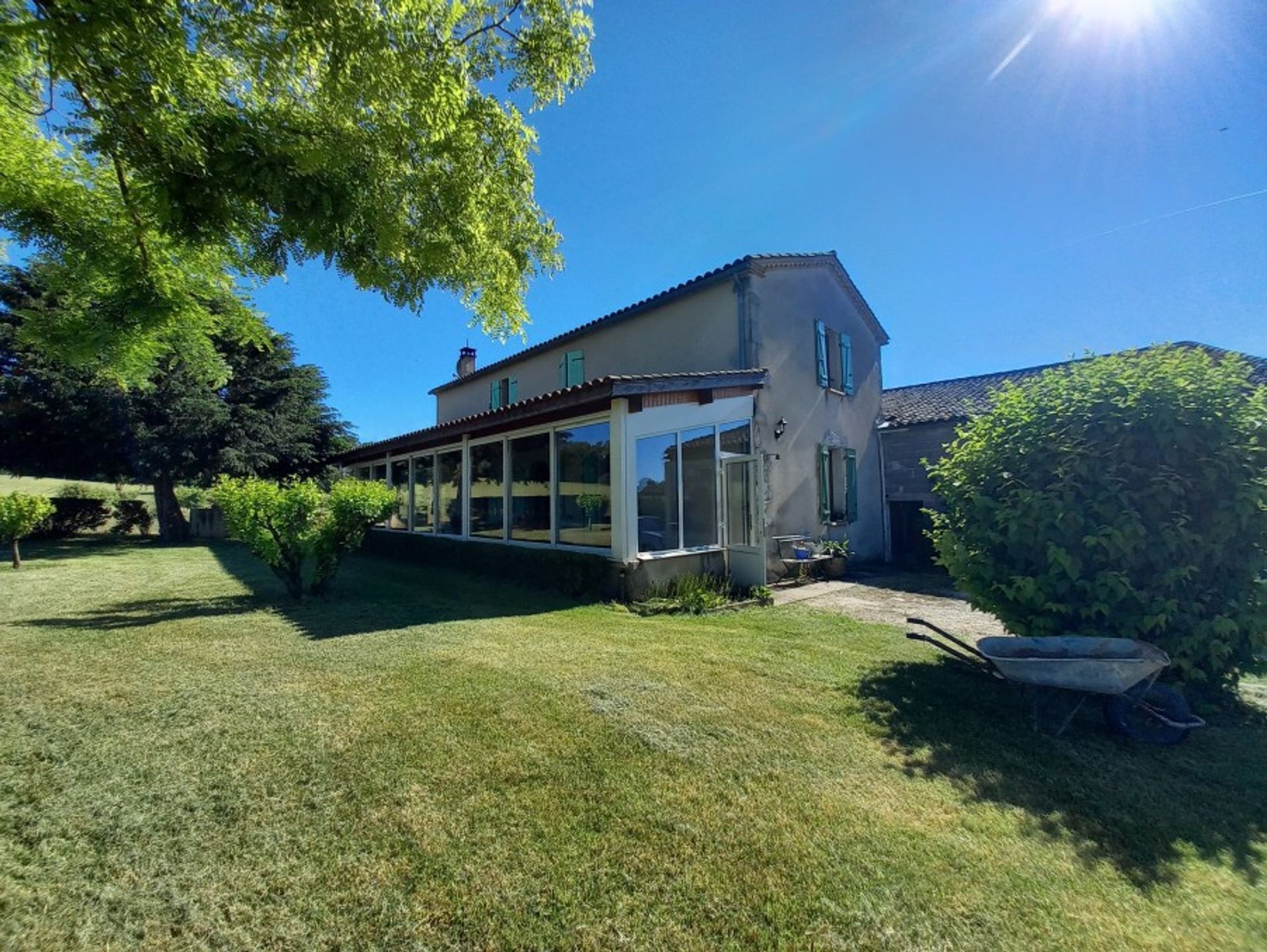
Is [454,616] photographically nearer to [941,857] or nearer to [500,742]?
[500,742]

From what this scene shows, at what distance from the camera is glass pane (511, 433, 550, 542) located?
10.1 metres

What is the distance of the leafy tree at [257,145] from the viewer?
2766 millimetres

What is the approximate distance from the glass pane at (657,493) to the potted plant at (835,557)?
421cm

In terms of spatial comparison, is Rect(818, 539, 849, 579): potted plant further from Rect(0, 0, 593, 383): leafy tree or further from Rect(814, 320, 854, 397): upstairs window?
Rect(0, 0, 593, 383): leafy tree

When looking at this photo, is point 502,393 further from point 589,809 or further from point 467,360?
point 589,809


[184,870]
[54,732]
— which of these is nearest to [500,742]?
[184,870]

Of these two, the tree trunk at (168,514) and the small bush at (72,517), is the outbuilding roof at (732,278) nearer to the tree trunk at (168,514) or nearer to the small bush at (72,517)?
the tree trunk at (168,514)

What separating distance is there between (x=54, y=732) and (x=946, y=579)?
13.4 meters

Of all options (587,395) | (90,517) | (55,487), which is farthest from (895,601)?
(55,487)

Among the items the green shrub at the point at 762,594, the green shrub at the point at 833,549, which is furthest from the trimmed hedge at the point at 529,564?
the green shrub at the point at 833,549

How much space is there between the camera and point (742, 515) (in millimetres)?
9891

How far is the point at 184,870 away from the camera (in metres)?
2.30

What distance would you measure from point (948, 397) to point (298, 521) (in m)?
17.8

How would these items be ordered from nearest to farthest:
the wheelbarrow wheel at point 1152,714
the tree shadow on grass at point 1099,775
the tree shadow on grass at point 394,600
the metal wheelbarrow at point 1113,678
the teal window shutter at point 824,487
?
1. the tree shadow on grass at point 1099,775
2. the metal wheelbarrow at point 1113,678
3. the wheelbarrow wheel at point 1152,714
4. the tree shadow on grass at point 394,600
5. the teal window shutter at point 824,487
